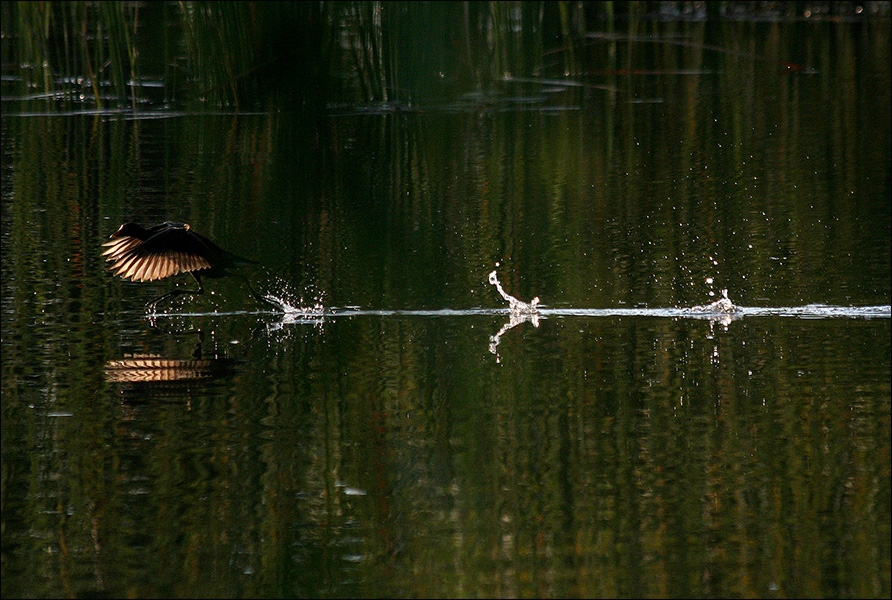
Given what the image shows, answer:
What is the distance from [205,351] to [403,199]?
3271 mm

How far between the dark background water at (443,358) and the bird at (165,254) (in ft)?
0.82

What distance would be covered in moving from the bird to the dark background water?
0.25 metres

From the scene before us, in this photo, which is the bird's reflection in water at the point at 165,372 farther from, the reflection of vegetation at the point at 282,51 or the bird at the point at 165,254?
the reflection of vegetation at the point at 282,51

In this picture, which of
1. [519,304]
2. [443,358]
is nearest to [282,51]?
[519,304]

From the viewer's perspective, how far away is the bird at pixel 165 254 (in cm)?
625

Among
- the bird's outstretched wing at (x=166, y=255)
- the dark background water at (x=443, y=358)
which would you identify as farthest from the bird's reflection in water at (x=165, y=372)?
the bird's outstretched wing at (x=166, y=255)

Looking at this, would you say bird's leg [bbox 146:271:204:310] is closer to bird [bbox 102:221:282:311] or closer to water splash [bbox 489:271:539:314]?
bird [bbox 102:221:282:311]

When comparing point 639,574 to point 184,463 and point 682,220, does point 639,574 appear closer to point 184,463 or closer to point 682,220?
point 184,463

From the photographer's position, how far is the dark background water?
3877 millimetres

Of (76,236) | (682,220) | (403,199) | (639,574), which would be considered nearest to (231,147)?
(403,199)

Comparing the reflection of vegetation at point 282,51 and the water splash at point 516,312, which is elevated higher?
the reflection of vegetation at point 282,51

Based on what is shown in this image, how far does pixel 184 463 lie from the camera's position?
4582mm

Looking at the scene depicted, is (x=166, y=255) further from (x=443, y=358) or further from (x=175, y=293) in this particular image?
(x=443, y=358)

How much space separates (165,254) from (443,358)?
124cm
